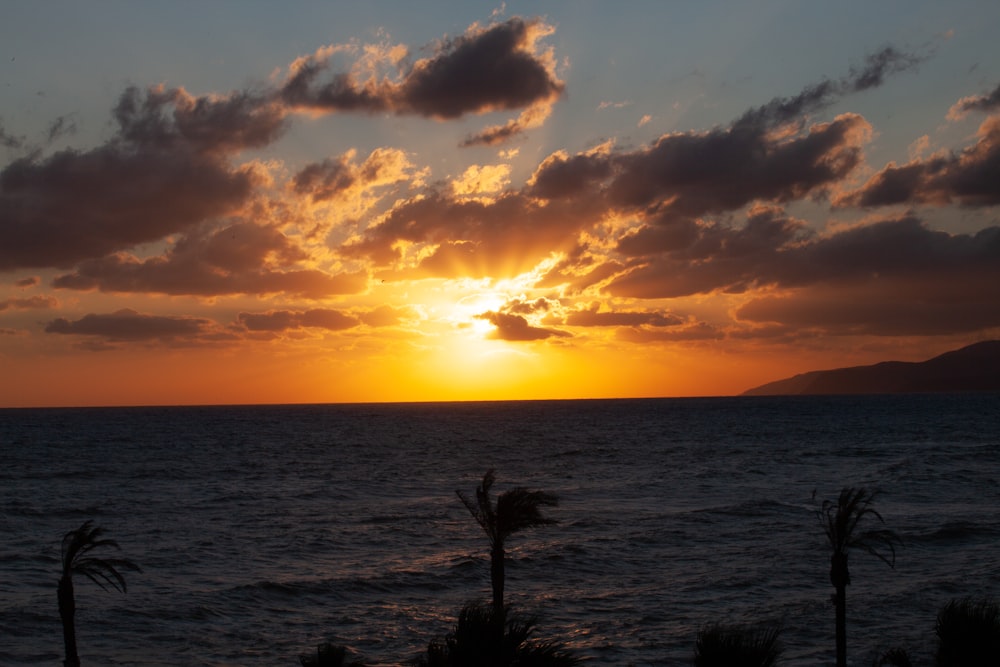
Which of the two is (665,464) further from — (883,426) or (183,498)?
(883,426)

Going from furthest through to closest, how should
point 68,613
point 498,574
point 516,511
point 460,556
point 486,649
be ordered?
point 460,556 < point 516,511 < point 498,574 < point 68,613 < point 486,649

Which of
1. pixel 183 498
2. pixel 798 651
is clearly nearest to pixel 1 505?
pixel 183 498

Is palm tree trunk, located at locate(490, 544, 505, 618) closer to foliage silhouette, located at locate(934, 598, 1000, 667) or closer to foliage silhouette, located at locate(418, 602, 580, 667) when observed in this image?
foliage silhouette, located at locate(418, 602, 580, 667)

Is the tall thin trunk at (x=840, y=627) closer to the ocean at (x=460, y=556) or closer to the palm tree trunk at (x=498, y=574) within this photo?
the ocean at (x=460, y=556)

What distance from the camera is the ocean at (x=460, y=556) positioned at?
113ft

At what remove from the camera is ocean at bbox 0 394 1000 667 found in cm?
3459

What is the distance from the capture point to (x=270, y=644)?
3378cm

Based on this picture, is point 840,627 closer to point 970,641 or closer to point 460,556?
point 970,641

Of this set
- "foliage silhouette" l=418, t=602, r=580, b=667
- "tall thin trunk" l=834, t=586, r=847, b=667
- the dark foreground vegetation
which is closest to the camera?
"foliage silhouette" l=418, t=602, r=580, b=667

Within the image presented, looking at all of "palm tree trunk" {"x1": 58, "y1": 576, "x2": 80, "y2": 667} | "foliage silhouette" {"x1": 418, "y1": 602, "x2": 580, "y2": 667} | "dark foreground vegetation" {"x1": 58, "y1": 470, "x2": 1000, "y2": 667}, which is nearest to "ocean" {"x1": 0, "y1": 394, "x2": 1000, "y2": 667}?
"dark foreground vegetation" {"x1": 58, "y1": 470, "x2": 1000, "y2": 667}

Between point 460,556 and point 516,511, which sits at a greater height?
point 516,511

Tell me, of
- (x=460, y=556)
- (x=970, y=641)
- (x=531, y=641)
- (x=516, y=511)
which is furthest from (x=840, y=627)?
(x=460, y=556)

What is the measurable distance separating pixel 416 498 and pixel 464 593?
35.4 meters

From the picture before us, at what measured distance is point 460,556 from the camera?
49.5 meters
